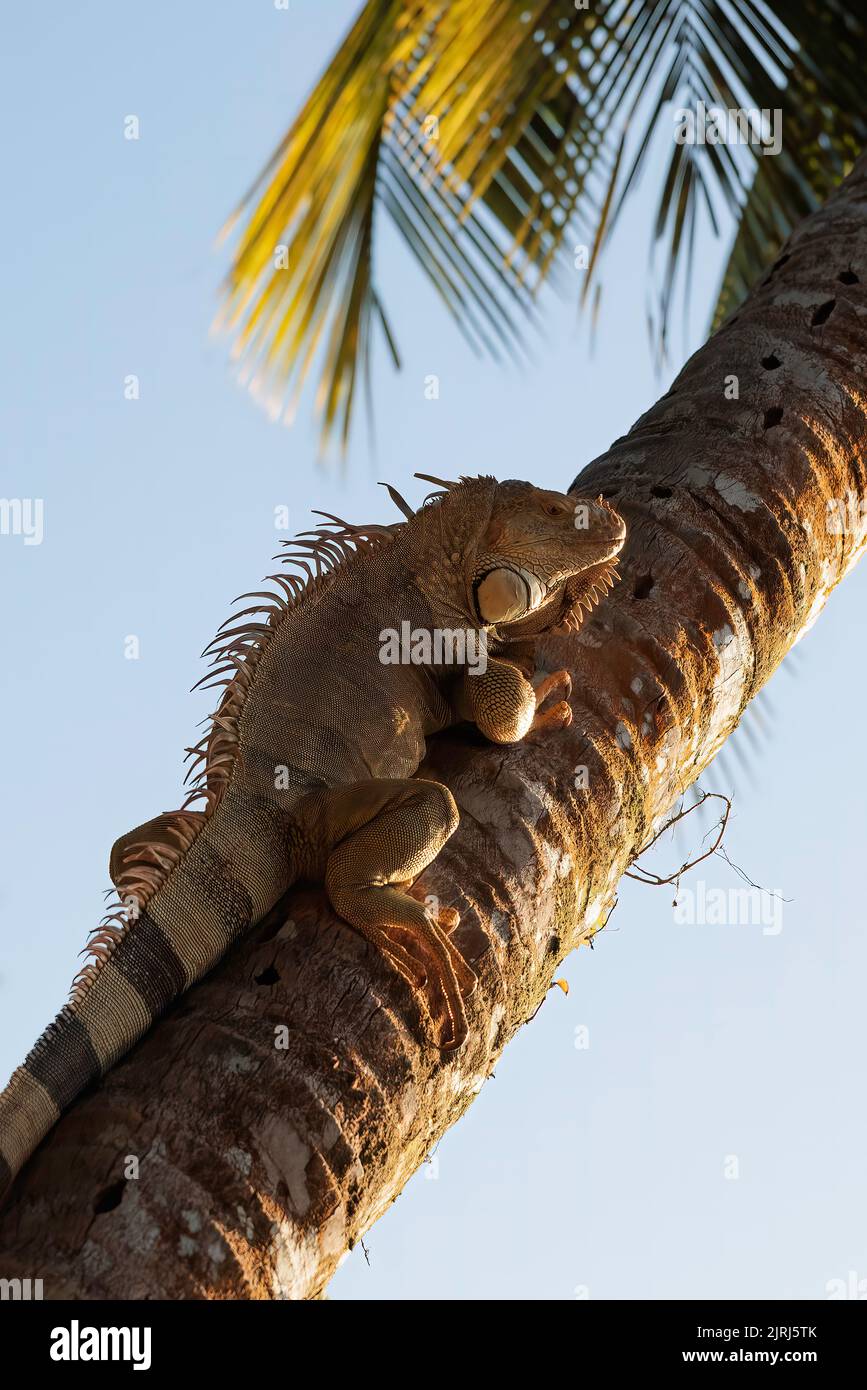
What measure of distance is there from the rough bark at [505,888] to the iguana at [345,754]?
64 mm

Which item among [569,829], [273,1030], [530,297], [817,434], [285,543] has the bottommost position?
[273,1030]

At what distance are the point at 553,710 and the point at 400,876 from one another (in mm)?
583

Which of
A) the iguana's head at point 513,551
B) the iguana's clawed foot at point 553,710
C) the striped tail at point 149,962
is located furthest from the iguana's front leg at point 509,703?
the striped tail at point 149,962

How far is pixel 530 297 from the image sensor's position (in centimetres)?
600

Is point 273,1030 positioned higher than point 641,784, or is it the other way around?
point 641,784

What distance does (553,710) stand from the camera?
337cm

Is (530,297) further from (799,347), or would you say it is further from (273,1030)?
(273,1030)

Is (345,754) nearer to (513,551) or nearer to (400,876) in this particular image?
(400,876)

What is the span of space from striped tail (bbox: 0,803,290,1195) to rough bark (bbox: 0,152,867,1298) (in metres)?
0.05

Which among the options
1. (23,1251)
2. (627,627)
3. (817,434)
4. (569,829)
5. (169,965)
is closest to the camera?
(23,1251)

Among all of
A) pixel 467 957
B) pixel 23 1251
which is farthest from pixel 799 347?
pixel 23 1251

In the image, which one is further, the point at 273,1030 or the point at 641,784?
the point at 641,784
